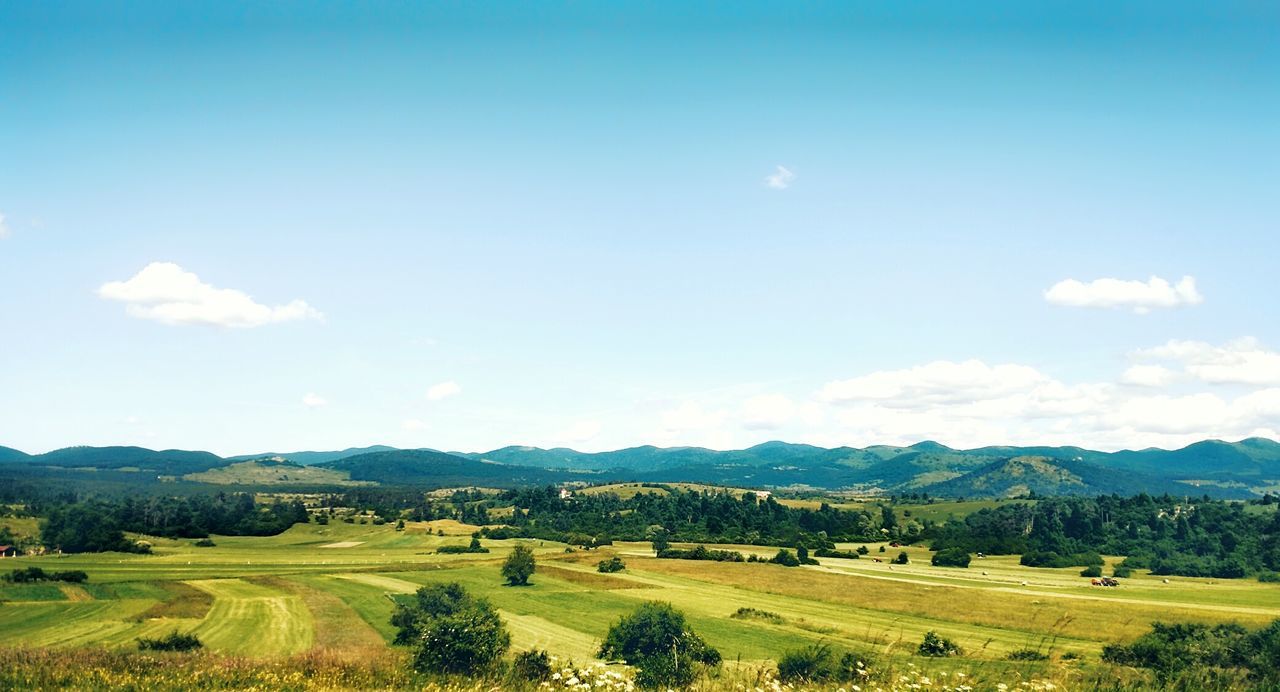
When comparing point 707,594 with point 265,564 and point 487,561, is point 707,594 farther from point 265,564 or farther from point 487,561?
point 265,564

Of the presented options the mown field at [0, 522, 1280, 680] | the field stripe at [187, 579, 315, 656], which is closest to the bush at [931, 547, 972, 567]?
the mown field at [0, 522, 1280, 680]

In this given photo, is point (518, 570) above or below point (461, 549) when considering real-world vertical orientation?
above

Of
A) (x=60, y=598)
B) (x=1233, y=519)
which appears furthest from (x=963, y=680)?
(x=1233, y=519)

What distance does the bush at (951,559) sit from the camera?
151m

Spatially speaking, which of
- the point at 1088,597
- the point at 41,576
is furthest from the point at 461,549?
the point at 1088,597

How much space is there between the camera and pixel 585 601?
291 feet

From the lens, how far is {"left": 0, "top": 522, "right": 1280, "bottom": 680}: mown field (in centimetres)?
6147

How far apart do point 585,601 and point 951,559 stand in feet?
327

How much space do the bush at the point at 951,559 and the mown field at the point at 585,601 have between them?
3.40 m

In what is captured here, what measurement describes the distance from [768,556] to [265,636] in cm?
11887

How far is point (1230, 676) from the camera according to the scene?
1444cm

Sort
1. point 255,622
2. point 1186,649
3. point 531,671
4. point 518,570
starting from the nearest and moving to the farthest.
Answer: point 531,671 < point 1186,649 < point 255,622 < point 518,570

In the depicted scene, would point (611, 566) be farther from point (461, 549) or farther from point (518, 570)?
point (461, 549)

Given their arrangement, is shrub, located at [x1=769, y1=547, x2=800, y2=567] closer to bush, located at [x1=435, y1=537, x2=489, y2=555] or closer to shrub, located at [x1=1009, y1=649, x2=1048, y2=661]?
bush, located at [x1=435, y1=537, x2=489, y2=555]
